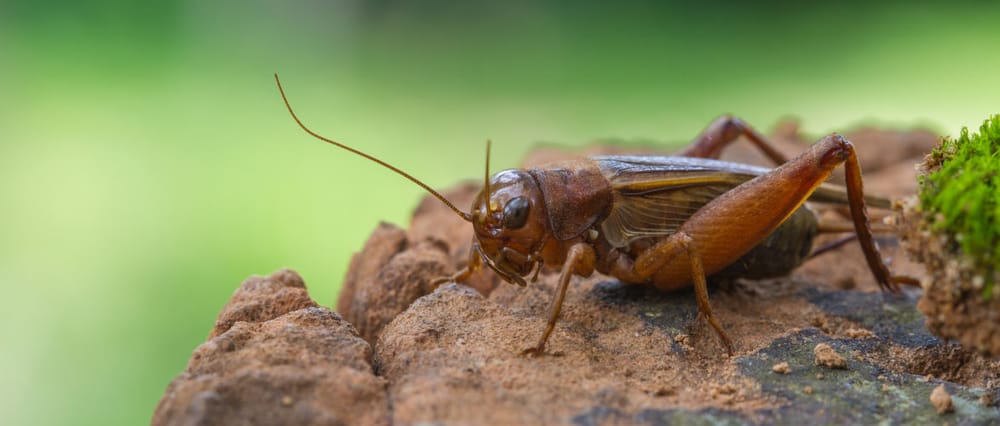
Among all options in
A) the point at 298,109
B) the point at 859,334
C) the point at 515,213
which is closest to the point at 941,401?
the point at 859,334

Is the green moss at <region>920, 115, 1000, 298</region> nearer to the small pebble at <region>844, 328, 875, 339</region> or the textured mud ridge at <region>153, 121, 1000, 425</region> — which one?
the textured mud ridge at <region>153, 121, 1000, 425</region>

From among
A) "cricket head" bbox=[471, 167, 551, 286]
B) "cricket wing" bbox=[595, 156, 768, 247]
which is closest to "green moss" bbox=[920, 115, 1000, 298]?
"cricket wing" bbox=[595, 156, 768, 247]

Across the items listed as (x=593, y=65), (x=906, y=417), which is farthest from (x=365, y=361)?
(x=593, y=65)

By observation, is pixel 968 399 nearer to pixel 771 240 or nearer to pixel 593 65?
pixel 771 240

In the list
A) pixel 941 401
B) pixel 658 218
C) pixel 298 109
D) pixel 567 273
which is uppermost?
pixel 298 109

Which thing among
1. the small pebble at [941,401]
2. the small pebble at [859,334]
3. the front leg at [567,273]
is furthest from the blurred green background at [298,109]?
the small pebble at [941,401]

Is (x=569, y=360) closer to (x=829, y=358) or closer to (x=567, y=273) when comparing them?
(x=567, y=273)
